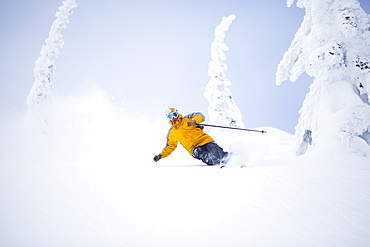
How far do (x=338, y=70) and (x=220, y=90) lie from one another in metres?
10.6

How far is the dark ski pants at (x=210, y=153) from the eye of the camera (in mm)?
4918

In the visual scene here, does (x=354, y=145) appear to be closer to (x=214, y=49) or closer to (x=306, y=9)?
(x=306, y=9)

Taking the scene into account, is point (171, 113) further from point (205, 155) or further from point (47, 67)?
point (47, 67)

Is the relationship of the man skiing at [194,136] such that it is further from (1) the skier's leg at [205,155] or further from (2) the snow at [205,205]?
(2) the snow at [205,205]

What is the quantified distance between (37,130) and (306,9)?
22968 mm

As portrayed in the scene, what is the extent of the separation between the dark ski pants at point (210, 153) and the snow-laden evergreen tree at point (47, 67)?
20.0 metres

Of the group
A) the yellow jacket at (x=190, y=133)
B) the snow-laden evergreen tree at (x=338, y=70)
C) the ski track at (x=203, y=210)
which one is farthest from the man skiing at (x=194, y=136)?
the snow-laden evergreen tree at (x=338, y=70)

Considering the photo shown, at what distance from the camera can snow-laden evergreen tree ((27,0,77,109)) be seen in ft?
63.3

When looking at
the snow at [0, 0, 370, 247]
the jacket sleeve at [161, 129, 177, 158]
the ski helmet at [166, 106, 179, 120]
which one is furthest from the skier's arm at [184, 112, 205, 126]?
the snow at [0, 0, 370, 247]

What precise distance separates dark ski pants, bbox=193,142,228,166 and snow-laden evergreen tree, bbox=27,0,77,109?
65.7 ft

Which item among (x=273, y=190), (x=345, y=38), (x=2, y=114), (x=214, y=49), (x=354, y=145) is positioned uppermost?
(x=2, y=114)

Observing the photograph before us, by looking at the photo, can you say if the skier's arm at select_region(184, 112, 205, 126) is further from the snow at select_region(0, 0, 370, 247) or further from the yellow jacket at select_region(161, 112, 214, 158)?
the snow at select_region(0, 0, 370, 247)

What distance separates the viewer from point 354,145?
5641mm

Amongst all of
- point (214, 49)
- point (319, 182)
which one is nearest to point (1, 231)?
point (319, 182)
